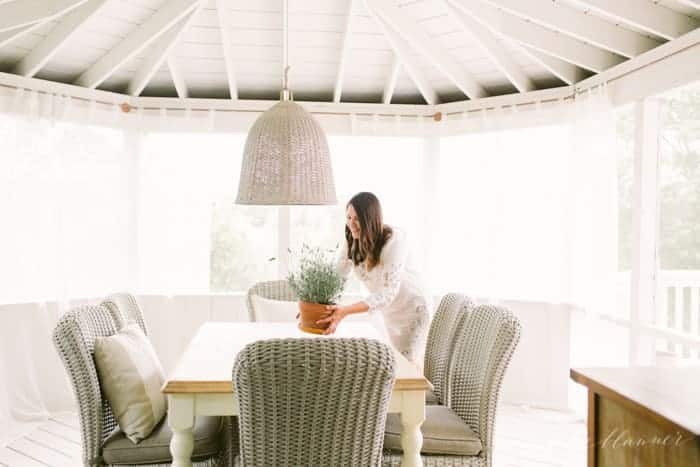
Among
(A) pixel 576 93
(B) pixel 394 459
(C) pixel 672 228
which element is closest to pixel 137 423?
(B) pixel 394 459

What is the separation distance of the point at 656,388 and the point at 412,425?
40.0 inches

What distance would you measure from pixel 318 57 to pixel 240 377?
10.6 ft

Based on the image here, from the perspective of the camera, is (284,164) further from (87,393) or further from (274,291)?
(274,291)

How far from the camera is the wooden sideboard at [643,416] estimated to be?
A: 112cm

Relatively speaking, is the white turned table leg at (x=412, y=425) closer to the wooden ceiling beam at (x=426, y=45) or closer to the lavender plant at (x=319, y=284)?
the lavender plant at (x=319, y=284)

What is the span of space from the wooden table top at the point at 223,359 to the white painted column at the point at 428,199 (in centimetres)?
177

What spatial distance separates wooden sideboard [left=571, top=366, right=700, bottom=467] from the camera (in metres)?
1.12

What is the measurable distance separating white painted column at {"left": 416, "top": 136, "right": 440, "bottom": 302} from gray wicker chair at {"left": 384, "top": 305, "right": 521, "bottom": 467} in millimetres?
2196

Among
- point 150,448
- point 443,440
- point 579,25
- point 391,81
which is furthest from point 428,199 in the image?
point 150,448

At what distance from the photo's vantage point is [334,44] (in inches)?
168

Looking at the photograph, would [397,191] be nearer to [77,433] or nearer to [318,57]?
[318,57]

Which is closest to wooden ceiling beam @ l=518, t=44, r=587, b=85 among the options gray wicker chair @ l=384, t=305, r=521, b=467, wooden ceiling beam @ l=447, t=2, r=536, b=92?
wooden ceiling beam @ l=447, t=2, r=536, b=92

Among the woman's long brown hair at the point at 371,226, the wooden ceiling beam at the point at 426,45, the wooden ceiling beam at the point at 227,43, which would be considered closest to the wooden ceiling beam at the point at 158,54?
the wooden ceiling beam at the point at 227,43

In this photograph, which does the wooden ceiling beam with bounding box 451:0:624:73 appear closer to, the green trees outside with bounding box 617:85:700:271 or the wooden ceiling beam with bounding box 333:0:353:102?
the wooden ceiling beam with bounding box 333:0:353:102
